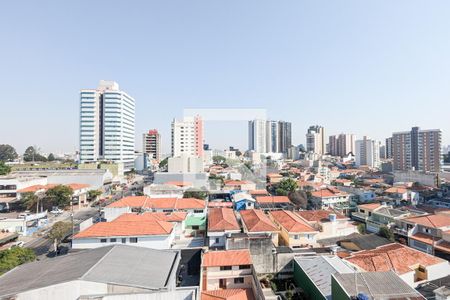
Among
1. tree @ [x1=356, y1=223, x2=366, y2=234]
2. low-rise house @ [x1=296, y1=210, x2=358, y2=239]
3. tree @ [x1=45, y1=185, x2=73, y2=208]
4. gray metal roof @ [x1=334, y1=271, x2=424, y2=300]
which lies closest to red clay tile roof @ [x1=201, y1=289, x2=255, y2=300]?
gray metal roof @ [x1=334, y1=271, x2=424, y2=300]

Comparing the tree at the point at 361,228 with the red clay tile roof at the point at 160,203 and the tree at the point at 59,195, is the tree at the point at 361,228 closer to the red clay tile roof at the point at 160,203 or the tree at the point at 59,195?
the red clay tile roof at the point at 160,203

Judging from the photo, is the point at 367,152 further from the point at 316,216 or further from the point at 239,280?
the point at 239,280

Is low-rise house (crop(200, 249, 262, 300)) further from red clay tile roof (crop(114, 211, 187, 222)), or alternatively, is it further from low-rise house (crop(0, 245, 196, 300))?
red clay tile roof (crop(114, 211, 187, 222))

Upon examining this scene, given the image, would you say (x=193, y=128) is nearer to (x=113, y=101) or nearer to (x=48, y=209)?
(x=113, y=101)

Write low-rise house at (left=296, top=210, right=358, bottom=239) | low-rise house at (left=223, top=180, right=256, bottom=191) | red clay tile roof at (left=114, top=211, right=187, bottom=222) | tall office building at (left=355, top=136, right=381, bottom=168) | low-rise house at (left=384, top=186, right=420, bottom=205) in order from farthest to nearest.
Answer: tall office building at (left=355, top=136, right=381, bottom=168) < low-rise house at (left=223, top=180, right=256, bottom=191) < low-rise house at (left=384, top=186, right=420, bottom=205) < low-rise house at (left=296, top=210, right=358, bottom=239) < red clay tile roof at (left=114, top=211, right=187, bottom=222)

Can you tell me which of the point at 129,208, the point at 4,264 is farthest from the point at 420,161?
the point at 4,264

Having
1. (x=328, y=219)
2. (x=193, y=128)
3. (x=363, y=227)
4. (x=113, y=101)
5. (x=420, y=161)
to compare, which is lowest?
(x=363, y=227)
